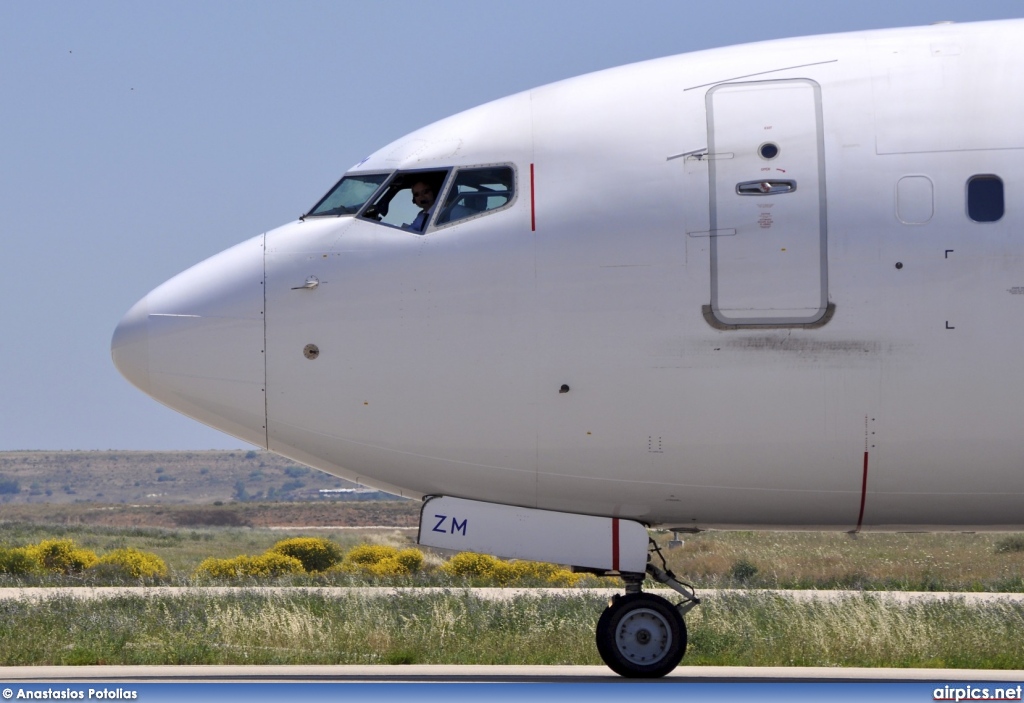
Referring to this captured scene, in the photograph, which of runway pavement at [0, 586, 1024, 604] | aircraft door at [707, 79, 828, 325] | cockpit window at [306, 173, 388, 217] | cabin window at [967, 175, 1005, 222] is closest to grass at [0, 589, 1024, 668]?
runway pavement at [0, 586, 1024, 604]

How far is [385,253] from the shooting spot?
11.0 metres

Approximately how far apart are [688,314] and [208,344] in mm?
3889

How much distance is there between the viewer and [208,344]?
36.1ft

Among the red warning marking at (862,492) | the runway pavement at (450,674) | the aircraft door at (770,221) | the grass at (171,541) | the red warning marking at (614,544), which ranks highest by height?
the aircraft door at (770,221)

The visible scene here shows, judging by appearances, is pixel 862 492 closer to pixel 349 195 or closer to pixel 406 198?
pixel 406 198

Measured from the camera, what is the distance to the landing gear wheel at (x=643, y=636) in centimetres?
1117

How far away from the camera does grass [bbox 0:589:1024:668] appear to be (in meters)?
15.5

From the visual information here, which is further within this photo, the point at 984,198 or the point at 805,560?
the point at 805,560

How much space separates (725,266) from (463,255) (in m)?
2.08

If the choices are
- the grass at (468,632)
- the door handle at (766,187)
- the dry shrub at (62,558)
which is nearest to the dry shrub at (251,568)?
the dry shrub at (62,558)
